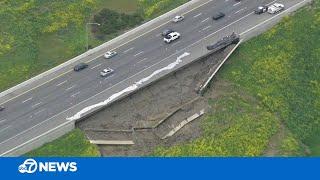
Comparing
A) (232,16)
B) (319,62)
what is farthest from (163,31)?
(319,62)

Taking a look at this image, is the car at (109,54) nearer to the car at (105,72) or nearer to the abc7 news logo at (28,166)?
the car at (105,72)

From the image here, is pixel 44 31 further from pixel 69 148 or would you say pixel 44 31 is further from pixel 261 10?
pixel 261 10

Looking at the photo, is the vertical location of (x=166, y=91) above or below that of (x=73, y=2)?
below

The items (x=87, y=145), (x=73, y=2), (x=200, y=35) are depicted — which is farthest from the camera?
(x=73, y=2)

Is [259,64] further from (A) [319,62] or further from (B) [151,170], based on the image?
(B) [151,170]

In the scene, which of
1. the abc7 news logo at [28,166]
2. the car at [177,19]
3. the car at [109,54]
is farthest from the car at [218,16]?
the abc7 news logo at [28,166]

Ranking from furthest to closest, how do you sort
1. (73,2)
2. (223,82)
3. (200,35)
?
(73,2)
(200,35)
(223,82)
